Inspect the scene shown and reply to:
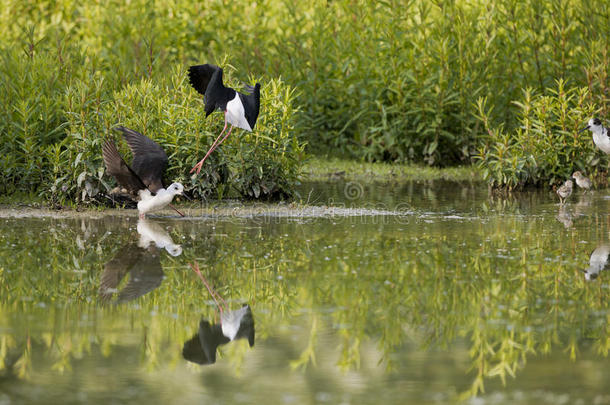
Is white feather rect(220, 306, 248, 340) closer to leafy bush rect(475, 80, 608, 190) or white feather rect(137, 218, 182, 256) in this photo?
white feather rect(137, 218, 182, 256)

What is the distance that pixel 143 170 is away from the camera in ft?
36.2

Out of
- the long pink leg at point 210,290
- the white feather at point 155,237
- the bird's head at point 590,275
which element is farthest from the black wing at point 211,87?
the bird's head at point 590,275

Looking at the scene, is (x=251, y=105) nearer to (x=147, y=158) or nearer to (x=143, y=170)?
(x=147, y=158)

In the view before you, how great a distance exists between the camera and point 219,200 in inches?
480

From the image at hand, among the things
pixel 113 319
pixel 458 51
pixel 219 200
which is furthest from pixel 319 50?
pixel 113 319

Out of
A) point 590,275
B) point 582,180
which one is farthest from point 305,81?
point 590,275

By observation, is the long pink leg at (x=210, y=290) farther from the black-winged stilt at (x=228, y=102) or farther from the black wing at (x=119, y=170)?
the black-winged stilt at (x=228, y=102)

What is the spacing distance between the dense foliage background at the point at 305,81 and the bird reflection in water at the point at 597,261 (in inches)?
178

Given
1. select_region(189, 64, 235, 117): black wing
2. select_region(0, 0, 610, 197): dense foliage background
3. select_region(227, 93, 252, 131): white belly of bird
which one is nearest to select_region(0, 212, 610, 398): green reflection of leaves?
select_region(227, 93, 252, 131): white belly of bird

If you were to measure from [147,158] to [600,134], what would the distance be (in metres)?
6.39

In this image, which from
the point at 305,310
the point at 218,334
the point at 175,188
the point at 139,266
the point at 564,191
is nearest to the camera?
the point at 218,334

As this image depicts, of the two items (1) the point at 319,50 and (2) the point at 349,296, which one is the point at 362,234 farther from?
(1) the point at 319,50

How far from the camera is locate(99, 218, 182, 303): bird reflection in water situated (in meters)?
7.32

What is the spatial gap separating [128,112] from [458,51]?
6707 mm
